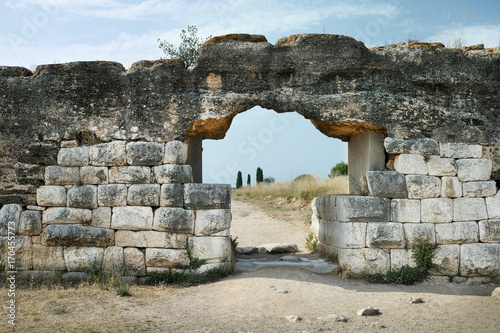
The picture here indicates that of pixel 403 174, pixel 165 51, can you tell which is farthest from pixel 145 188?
pixel 165 51

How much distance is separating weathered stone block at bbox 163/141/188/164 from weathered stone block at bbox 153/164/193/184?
9 cm

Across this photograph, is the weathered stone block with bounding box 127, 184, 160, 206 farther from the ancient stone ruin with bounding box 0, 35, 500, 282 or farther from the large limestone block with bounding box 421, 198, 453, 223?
the large limestone block with bounding box 421, 198, 453, 223

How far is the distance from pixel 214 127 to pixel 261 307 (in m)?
3.17

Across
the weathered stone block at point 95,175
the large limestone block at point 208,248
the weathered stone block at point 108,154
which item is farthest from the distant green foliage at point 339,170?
the weathered stone block at point 95,175

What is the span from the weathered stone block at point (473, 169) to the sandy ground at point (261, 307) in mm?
1691

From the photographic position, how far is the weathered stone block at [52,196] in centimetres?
672

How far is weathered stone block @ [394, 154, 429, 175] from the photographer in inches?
269

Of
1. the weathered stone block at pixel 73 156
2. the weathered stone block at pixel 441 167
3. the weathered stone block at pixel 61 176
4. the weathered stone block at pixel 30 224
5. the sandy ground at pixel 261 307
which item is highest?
the weathered stone block at pixel 73 156

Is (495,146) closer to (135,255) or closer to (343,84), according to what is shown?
(343,84)

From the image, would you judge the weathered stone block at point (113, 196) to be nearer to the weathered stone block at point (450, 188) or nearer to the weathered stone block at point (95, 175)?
the weathered stone block at point (95, 175)

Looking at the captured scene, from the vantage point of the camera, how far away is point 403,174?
686cm

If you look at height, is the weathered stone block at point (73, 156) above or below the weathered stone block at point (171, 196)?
above

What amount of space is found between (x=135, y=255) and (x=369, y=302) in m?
3.42

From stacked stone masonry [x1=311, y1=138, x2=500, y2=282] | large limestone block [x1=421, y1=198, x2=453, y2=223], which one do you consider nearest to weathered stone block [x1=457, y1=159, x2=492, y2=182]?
stacked stone masonry [x1=311, y1=138, x2=500, y2=282]
